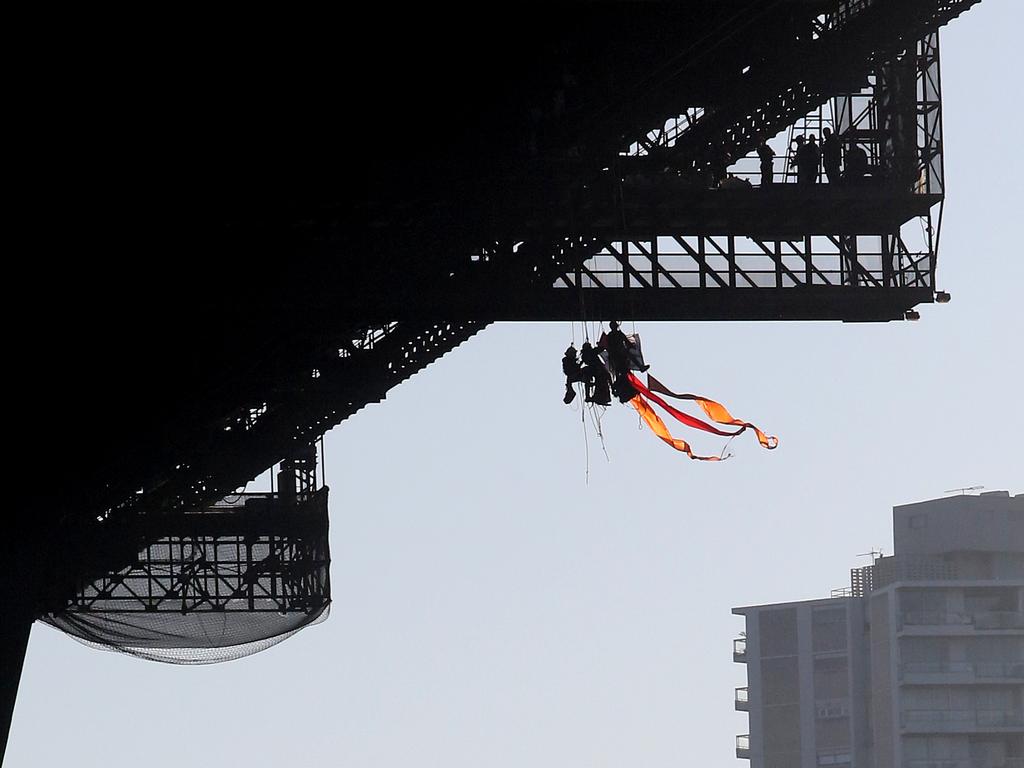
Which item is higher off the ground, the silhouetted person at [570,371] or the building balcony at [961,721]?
the silhouetted person at [570,371]

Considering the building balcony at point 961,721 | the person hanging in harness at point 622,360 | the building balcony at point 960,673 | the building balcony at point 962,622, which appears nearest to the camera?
the person hanging in harness at point 622,360

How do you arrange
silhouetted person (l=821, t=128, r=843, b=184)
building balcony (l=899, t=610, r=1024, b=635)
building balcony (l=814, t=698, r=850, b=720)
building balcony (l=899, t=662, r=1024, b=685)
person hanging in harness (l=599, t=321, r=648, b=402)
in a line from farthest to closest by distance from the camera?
building balcony (l=814, t=698, r=850, b=720), building balcony (l=899, t=610, r=1024, b=635), building balcony (l=899, t=662, r=1024, b=685), silhouetted person (l=821, t=128, r=843, b=184), person hanging in harness (l=599, t=321, r=648, b=402)

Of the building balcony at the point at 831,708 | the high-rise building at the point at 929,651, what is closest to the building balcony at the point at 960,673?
the high-rise building at the point at 929,651

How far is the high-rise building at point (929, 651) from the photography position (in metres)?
158

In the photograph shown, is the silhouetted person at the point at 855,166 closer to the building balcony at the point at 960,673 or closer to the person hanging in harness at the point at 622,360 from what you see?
the person hanging in harness at the point at 622,360

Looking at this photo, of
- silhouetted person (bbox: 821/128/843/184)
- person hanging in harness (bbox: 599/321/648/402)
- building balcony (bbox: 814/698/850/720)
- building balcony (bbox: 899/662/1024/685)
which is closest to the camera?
person hanging in harness (bbox: 599/321/648/402)

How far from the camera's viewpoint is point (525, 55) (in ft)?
70.4

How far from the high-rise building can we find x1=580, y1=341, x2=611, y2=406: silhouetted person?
443 ft

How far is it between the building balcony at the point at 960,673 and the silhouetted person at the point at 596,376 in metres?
135

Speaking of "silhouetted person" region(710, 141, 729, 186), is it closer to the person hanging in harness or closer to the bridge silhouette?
the bridge silhouette

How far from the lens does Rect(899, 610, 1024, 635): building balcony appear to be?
15850cm

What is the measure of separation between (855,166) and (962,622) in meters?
133

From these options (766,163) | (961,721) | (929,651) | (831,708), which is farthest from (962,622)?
(766,163)

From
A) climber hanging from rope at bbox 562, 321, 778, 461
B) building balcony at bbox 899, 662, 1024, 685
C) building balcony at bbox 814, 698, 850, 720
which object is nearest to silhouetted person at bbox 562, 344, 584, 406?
climber hanging from rope at bbox 562, 321, 778, 461
